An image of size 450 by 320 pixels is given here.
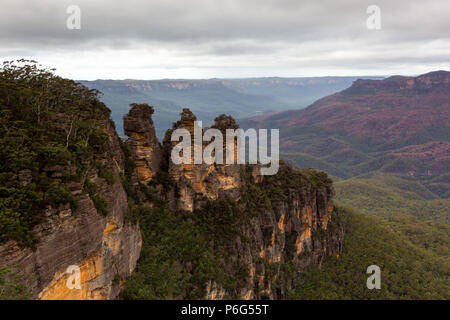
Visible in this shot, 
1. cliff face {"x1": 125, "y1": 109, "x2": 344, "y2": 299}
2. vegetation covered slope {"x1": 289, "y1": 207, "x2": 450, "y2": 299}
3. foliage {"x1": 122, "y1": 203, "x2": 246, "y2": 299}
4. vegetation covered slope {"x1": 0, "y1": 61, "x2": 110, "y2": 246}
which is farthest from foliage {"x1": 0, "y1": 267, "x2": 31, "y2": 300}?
vegetation covered slope {"x1": 289, "y1": 207, "x2": 450, "y2": 299}

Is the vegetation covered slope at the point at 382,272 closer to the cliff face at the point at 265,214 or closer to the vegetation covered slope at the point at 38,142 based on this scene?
the cliff face at the point at 265,214

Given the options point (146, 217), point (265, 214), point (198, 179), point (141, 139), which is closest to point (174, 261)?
point (146, 217)

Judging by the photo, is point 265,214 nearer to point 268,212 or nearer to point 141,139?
point 268,212

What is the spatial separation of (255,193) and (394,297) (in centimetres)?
2880

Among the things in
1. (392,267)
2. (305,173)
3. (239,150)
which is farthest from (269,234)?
(392,267)

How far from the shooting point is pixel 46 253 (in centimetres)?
1499

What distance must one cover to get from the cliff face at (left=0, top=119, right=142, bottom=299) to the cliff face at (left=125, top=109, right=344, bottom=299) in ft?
32.5

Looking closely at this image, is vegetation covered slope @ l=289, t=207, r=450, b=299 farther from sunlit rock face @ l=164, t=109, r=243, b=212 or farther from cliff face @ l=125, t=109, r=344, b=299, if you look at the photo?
sunlit rock face @ l=164, t=109, r=243, b=212

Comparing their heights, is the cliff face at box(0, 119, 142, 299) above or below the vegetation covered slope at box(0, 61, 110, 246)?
below

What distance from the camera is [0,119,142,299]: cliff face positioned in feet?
47.2

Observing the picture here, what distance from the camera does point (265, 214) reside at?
4050 cm

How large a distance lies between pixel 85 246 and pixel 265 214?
27.2 meters

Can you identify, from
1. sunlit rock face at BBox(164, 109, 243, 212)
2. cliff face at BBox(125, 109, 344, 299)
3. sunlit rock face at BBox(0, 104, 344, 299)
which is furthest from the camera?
cliff face at BBox(125, 109, 344, 299)
